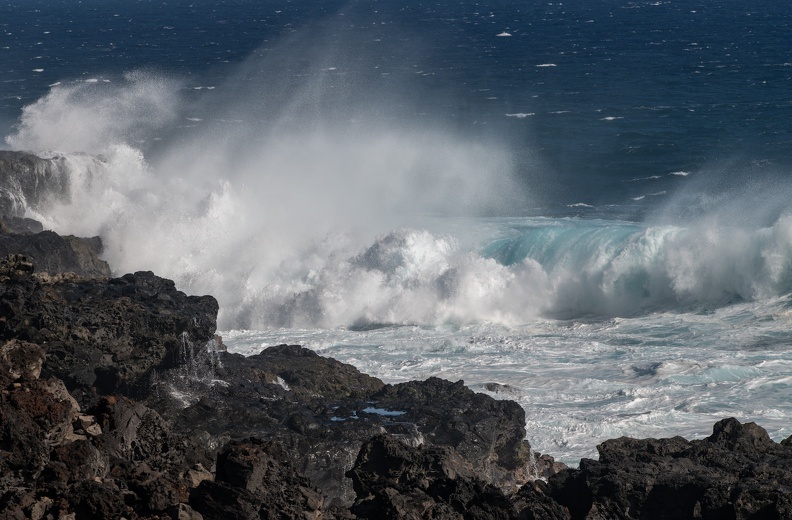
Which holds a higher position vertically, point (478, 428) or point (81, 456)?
point (81, 456)

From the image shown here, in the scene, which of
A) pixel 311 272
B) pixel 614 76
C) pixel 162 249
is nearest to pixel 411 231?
pixel 311 272

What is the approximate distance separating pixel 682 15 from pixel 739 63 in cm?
4160

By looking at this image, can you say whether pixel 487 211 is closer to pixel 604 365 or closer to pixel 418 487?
pixel 604 365

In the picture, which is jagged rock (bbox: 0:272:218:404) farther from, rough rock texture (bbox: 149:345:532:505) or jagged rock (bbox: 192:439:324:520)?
jagged rock (bbox: 192:439:324:520)

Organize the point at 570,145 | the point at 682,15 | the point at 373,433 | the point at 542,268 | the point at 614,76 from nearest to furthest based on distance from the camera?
the point at 373,433
the point at 542,268
the point at 570,145
the point at 614,76
the point at 682,15

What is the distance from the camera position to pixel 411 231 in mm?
40312

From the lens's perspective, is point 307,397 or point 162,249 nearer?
point 307,397

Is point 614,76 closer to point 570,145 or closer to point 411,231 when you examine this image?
point 570,145

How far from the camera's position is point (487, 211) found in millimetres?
48750

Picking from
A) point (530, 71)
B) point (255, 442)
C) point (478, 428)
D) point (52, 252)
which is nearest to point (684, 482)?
point (478, 428)

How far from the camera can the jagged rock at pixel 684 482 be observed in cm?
1656

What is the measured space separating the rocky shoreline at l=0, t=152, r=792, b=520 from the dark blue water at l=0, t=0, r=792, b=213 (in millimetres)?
27205

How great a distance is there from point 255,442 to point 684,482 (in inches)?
247

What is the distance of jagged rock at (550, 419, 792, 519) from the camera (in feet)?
54.3
